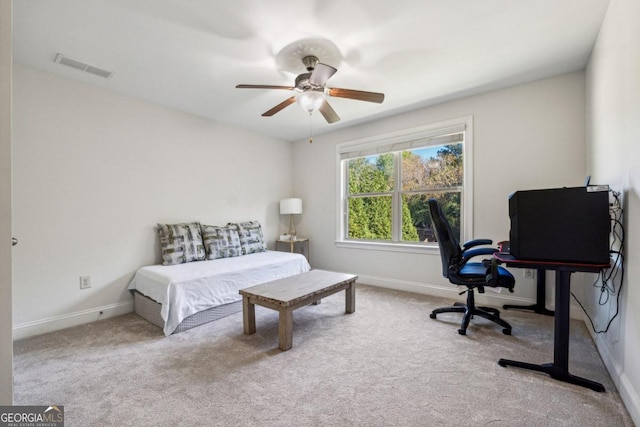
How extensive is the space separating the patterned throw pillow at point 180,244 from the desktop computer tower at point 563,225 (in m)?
3.27

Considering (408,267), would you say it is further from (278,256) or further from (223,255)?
(223,255)

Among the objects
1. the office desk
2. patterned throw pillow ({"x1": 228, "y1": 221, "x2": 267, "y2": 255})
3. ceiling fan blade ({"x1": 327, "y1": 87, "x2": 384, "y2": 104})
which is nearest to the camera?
the office desk

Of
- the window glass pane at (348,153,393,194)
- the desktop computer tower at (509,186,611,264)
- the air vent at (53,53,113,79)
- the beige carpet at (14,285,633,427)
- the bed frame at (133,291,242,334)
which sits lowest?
the beige carpet at (14,285,633,427)

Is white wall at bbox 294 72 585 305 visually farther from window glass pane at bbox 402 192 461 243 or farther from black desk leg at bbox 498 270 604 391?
black desk leg at bbox 498 270 604 391

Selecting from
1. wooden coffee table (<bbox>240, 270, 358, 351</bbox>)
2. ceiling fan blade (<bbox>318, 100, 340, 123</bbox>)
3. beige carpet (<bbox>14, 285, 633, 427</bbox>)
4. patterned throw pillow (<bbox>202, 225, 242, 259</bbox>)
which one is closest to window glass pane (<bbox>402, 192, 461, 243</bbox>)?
beige carpet (<bbox>14, 285, 633, 427</bbox>)

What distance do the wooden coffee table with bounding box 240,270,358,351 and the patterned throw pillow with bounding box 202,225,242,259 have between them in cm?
122

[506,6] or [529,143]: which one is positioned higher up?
[506,6]

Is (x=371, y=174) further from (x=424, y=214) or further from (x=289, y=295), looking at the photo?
(x=289, y=295)

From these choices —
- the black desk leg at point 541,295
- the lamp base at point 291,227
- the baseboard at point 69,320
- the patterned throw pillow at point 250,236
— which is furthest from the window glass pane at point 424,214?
the baseboard at point 69,320

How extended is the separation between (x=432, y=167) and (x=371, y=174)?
923mm

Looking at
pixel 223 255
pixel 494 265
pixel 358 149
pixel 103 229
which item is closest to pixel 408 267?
pixel 494 265

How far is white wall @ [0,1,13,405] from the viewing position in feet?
3.57

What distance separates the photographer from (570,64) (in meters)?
2.66

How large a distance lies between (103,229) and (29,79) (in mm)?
1500
